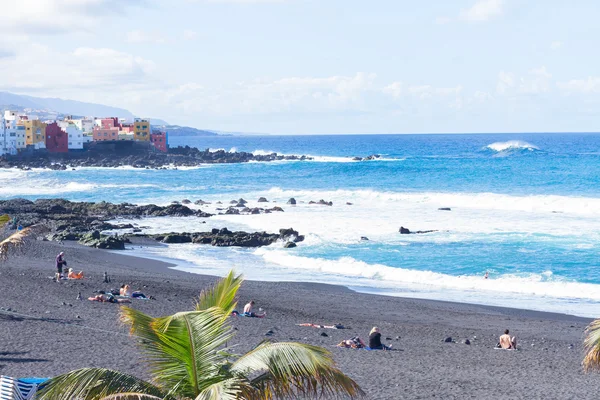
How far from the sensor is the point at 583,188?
55156 millimetres

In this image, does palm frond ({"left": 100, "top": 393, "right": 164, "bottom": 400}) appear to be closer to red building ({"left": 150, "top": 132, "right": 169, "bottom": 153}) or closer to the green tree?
the green tree

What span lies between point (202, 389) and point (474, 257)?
862 inches

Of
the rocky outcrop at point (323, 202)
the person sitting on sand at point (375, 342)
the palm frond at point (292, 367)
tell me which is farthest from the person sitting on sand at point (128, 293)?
the rocky outcrop at point (323, 202)

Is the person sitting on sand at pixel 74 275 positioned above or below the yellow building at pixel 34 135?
below

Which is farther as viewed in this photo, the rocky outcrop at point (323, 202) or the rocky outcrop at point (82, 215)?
the rocky outcrop at point (323, 202)

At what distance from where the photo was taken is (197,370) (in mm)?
6023

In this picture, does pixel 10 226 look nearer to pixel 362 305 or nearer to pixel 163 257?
pixel 163 257

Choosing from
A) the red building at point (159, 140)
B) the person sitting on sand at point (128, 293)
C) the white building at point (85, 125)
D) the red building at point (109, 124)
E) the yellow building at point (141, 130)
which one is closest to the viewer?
the person sitting on sand at point (128, 293)

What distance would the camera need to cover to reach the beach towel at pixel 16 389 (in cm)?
622

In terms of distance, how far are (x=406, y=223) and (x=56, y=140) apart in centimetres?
7136

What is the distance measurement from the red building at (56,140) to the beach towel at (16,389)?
95.6 metres

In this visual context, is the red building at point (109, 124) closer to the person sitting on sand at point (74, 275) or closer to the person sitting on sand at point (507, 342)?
the person sitting on sand at point (74, 275)

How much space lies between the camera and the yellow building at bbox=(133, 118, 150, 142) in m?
107

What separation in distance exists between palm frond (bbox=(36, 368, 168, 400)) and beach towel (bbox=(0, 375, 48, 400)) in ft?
0.80
